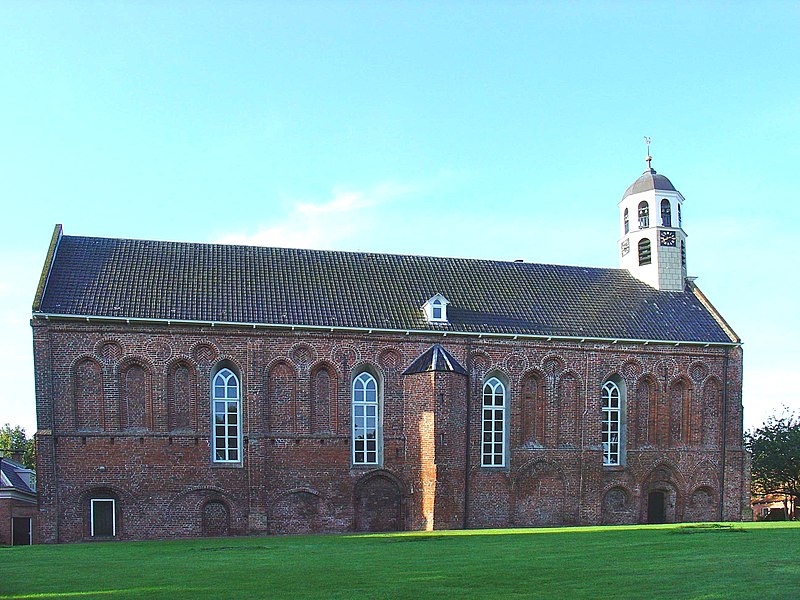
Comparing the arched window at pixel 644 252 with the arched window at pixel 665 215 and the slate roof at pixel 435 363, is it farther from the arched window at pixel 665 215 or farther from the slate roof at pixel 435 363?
the slate roof at pixel 435 363

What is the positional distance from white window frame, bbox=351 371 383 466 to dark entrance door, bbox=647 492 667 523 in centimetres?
1238

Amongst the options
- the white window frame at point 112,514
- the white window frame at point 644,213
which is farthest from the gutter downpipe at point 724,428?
the white window frame at point 112,514

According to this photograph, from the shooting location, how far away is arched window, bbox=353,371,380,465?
37.9 m

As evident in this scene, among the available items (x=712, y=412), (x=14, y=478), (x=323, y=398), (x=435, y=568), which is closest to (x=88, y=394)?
(x=323, y=398)

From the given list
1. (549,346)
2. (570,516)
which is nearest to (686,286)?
(549,346)

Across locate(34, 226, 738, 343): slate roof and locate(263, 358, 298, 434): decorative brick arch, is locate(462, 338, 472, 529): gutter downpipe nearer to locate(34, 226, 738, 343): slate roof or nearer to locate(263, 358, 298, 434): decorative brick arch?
locate(34, 226, 738, 343): slate roof

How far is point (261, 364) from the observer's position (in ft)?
120

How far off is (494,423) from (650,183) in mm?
14838

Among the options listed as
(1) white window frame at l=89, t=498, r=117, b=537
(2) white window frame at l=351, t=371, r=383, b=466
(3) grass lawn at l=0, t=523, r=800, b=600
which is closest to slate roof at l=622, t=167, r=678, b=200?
(2) white window frame at l=351, t=371, r=383, b=466

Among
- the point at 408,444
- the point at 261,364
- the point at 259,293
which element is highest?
the point at 259,293

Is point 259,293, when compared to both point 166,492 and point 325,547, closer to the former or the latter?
point 166,492

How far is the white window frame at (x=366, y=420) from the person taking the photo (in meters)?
37.9

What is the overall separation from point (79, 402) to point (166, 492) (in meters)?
4.56

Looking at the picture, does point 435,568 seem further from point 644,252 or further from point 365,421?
point 644,252
